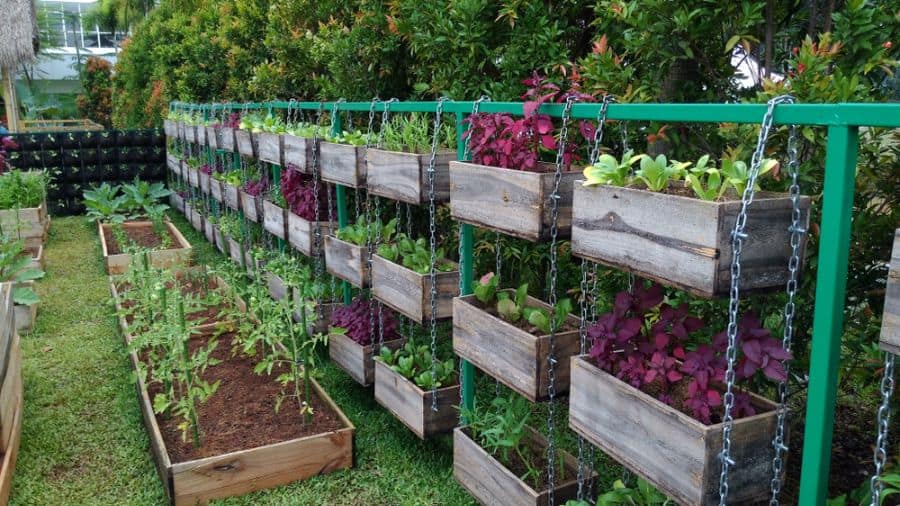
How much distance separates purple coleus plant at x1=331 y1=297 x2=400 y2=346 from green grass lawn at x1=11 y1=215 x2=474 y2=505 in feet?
1.54

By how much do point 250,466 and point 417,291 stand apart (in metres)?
1.17

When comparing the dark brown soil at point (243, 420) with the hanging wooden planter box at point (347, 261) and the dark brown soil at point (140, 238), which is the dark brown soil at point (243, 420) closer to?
the hanging wooden planter box at point (347, 261)

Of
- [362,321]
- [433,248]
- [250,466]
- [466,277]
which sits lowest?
[250,466]

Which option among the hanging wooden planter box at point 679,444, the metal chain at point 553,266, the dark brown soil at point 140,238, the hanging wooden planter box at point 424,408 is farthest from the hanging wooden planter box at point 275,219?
the hanging wooden planter box at point 679,444

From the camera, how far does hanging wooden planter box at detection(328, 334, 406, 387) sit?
4.36 meters

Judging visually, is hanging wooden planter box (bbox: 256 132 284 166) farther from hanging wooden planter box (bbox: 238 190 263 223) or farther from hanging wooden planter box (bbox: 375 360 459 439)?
hanging wooden planter box (bbox: 375 360 459 439)

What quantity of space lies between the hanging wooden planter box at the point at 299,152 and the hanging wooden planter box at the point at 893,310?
3.88m

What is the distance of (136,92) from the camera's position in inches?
674

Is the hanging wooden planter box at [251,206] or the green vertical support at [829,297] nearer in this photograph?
the green vertical support at [829,297]

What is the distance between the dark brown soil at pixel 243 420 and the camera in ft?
12.5

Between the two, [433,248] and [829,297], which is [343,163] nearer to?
[433,248]

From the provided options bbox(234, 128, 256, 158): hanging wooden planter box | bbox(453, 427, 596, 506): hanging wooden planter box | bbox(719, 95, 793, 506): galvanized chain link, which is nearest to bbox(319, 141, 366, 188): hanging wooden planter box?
bbox(453, 427, 596, 506): hanging wooden planter box

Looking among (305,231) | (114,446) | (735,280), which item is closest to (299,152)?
(305,231)

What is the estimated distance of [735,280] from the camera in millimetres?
1793
